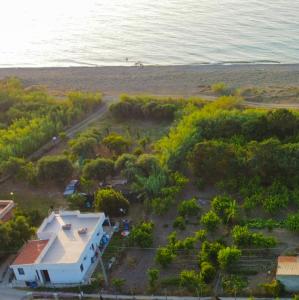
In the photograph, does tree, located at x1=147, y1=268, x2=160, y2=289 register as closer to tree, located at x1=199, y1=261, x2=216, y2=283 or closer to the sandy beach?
tree, located at x1=199, y1=261, x2=216, y2=283

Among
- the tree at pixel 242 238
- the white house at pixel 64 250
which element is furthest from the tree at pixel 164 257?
the tree at pixel 242 238

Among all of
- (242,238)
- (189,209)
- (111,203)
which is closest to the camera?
(242,238)

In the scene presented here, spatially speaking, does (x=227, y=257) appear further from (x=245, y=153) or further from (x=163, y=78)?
(x=163, y=78)

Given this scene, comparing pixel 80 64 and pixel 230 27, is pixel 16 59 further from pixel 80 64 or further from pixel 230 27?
pixel 230 27

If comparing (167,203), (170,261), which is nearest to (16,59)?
(167,203)

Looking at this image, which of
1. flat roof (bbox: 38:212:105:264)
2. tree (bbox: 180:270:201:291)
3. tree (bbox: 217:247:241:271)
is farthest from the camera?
flat roof (bbox: 38:212:105:264)

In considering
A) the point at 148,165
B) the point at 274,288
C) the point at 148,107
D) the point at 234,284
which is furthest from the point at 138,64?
the point at 274,288

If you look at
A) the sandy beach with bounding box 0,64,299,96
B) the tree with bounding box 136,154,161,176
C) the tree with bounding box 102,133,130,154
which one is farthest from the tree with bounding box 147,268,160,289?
the sandy beach with bounding box 0,64,299,96

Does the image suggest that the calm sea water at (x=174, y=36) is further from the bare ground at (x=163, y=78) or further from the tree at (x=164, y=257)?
the tree at (x=164, y=257)
